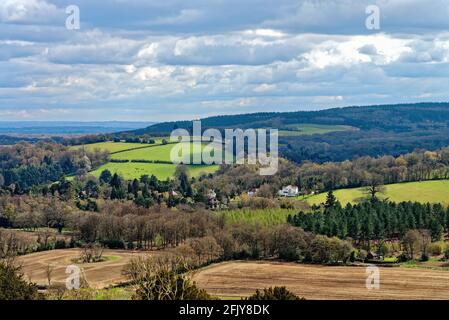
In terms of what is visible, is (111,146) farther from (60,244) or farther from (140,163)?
(60,244)

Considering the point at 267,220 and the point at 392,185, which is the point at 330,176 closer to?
the point at 392,185

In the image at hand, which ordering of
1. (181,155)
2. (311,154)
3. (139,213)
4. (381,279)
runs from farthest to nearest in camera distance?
(311,154) → (181,155) → (139,213) → (381,279)

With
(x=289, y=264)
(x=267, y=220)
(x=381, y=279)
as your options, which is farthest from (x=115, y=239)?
(x=381, y=279)

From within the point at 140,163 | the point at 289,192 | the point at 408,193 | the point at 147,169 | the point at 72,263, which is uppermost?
the point at 140,163

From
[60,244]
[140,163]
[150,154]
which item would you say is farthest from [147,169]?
[60,244]

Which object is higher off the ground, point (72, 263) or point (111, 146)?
point (111, 146)

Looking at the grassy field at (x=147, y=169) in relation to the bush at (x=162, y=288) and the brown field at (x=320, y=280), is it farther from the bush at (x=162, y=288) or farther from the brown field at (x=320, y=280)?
the bush at (x=162, y=288)

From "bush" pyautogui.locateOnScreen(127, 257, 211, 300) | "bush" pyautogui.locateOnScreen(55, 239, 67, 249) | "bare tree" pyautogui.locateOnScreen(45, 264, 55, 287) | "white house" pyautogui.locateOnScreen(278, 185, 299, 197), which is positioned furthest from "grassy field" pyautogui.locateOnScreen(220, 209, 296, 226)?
"bush" pyautogui.locateOnScreen(127, 257, 211, 300)
